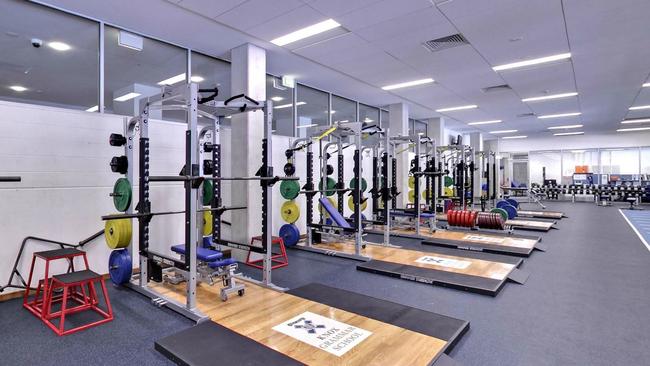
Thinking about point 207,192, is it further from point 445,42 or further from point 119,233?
point 445,42

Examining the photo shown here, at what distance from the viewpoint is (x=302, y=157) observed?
21.3 feet

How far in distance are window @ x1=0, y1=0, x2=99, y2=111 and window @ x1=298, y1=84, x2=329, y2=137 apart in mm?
2919

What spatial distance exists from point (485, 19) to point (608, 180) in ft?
52.3

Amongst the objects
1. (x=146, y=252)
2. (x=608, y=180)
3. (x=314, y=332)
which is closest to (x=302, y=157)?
(x=146, y=252)

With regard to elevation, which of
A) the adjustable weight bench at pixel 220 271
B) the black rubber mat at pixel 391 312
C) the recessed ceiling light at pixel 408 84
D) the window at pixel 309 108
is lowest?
the black rubber mat at pixel 391 312

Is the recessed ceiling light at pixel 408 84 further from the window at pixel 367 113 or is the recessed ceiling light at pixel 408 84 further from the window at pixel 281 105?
the window at pixel 281 105

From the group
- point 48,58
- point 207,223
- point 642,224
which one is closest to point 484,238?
point 207,223

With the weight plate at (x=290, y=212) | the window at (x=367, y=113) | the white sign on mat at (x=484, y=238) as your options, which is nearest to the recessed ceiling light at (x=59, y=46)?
the weight plate at (x=290, y=212)

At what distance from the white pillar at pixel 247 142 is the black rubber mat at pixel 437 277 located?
170 cm

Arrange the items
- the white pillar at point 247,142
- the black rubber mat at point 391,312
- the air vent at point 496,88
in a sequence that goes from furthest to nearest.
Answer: the air vent at point 496,88 → the white pillar at point 247,142 → the black rubber mat at point 391,312

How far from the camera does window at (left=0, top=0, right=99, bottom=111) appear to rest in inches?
143

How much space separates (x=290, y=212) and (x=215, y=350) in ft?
11.1

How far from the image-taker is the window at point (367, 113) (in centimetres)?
884

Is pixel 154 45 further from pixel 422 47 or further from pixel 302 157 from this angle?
pixel 422 47
